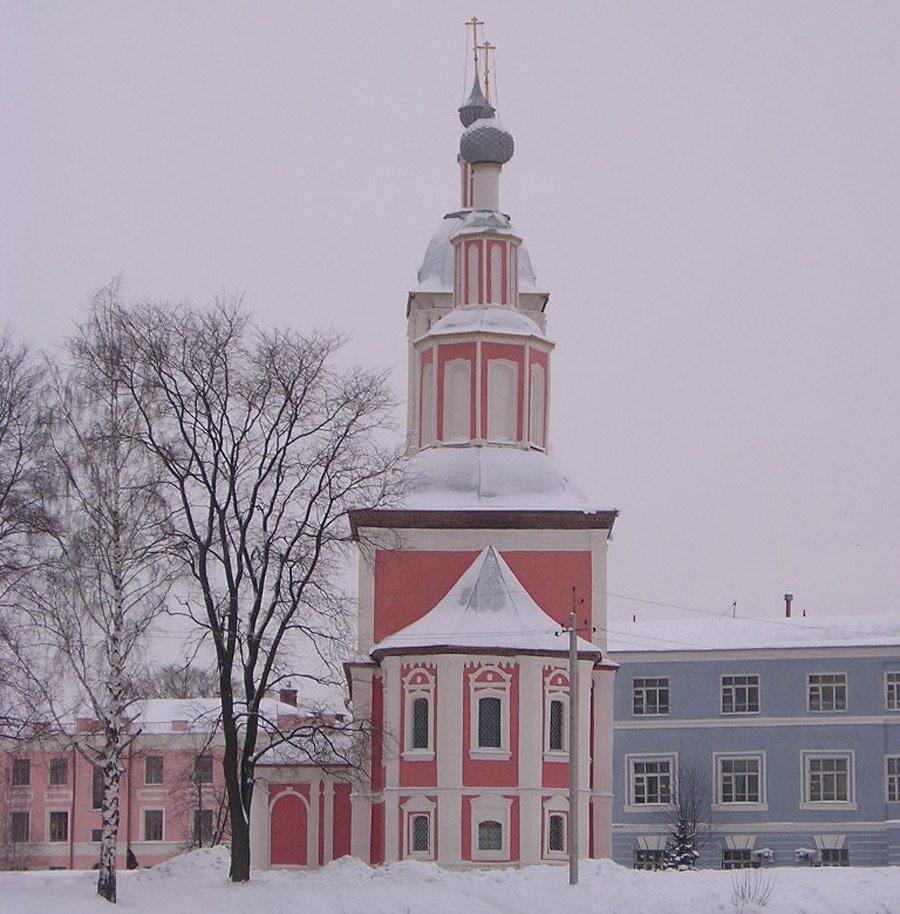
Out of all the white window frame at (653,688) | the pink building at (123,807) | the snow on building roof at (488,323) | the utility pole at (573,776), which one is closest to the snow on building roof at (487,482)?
the snow on building roof at (488,323)

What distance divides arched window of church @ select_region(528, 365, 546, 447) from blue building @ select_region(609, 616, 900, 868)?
14.3 meters

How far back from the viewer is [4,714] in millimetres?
29938

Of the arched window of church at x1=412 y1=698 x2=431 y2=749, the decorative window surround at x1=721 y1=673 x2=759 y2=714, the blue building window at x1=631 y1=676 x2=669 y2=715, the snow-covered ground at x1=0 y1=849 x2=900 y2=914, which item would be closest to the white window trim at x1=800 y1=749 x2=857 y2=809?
the decorative window surround at x1=721 y1=673 x2=759 y2=714

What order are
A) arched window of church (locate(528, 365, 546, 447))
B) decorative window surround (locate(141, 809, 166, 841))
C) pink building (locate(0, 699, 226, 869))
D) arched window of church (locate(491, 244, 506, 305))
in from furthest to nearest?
decorative window surround (locate(141, 809, 166, 841))
pink building (locate(0, 699, 226, 869))
arched window of church (locate(491, 244, 506, 305))
arched window of church (locate(528, 365, 546, 447))

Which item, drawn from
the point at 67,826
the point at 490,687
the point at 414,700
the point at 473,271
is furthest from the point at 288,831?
the point at 67,826

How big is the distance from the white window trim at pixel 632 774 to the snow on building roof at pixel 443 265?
1528 centimetres

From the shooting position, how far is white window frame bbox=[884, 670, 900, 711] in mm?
53188

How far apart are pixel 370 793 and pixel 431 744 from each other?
2.90 meters

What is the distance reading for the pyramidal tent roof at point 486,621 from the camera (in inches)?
1455

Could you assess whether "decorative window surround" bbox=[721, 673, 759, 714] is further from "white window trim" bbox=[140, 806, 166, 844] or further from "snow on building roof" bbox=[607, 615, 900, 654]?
"white window trim" bbox=[140, 806, 166, 844]

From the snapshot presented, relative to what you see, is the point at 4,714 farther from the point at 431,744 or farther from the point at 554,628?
the point at 554,628

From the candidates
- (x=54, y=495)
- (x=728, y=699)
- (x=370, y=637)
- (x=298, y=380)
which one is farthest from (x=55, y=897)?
(x=728, y=699)

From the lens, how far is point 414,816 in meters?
36.5

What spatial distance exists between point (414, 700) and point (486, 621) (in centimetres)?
222
